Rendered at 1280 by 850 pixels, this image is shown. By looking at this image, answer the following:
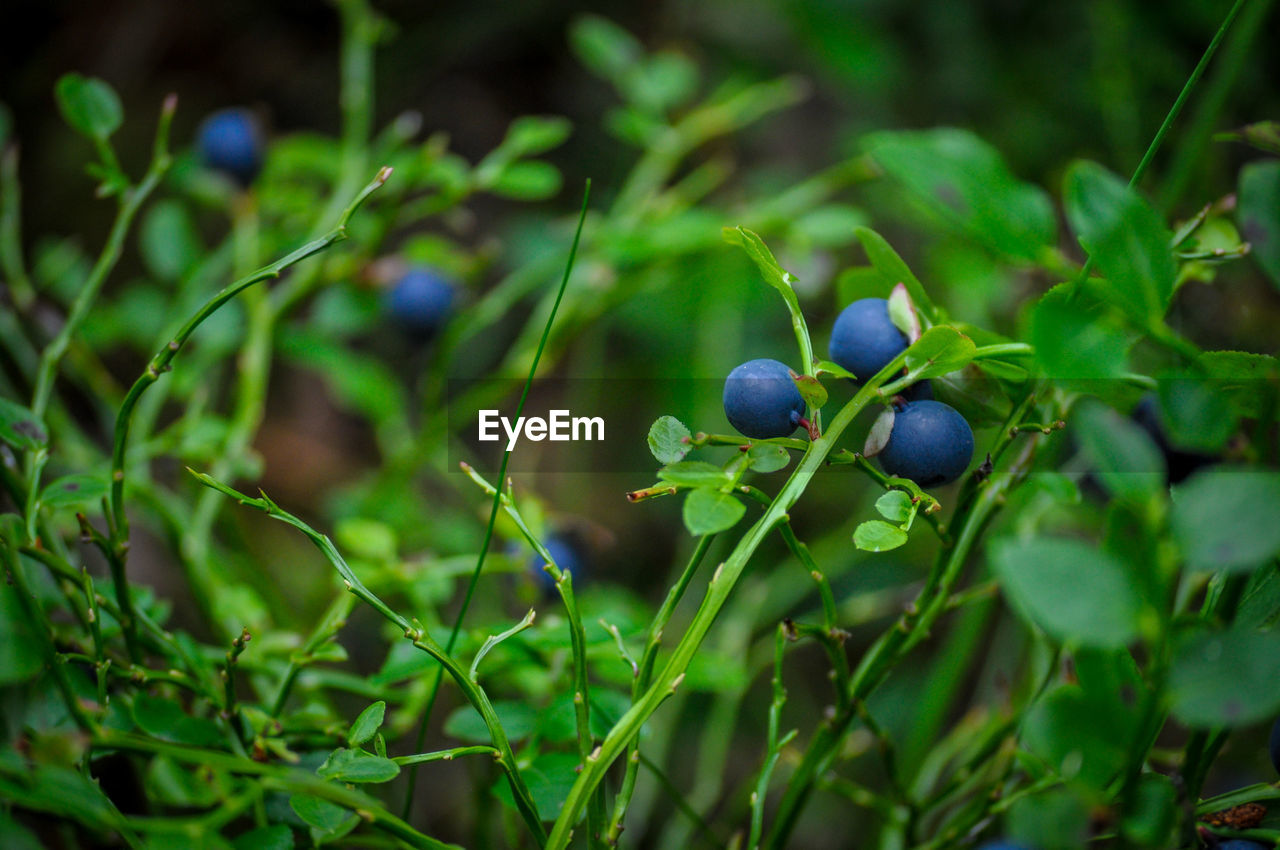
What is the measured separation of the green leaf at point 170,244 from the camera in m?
0.98

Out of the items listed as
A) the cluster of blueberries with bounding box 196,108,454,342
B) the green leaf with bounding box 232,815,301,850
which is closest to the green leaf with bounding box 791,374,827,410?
the green leaf with bounding box 232,815,301,850

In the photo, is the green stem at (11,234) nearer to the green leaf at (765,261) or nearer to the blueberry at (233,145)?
the blueberry at (233,145)

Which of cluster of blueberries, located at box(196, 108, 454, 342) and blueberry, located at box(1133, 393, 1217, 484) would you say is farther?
cluster of blueberries, located at box(196, 108, 454, 342)

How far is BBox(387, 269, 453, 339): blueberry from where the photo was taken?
0.99 metres

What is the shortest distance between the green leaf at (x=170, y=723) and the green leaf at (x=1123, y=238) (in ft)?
1.72

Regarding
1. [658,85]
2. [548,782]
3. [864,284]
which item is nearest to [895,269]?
[864,284]

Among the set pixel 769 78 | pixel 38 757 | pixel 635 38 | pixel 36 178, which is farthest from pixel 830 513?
pixel 36 178

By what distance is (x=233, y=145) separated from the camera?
951 mm

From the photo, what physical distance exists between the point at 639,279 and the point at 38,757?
0.73m

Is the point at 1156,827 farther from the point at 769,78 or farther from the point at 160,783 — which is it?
the point at 769,78

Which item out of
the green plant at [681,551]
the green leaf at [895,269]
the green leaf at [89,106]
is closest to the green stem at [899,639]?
the green plant at [681,551]

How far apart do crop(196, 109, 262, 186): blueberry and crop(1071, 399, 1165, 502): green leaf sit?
3.13 feet

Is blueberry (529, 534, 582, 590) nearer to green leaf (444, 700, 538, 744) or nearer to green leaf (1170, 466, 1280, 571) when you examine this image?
green leaf (444, 700, 538, 744)

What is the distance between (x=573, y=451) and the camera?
135cm
